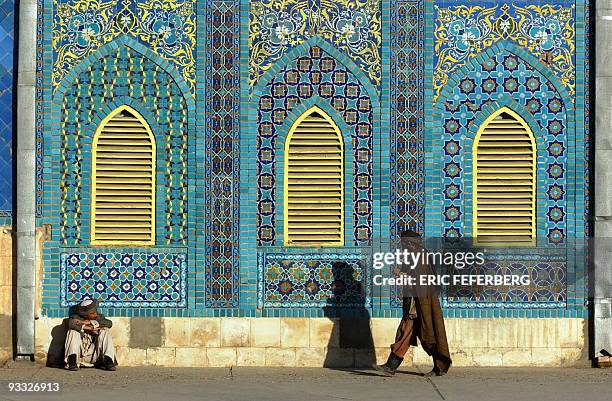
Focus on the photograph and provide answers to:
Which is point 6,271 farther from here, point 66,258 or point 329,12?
point 329,12

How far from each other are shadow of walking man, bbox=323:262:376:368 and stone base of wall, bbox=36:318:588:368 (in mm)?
11

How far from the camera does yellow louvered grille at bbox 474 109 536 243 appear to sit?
42.5 feet

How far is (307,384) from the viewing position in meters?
11.8

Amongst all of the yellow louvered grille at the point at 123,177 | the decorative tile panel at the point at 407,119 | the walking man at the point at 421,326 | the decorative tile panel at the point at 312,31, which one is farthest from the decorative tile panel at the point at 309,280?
the decorative tile panel at the point at 312,31

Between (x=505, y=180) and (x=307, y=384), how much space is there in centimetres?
320

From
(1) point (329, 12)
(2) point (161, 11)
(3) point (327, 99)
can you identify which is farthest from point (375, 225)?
(2) point (161, 11)

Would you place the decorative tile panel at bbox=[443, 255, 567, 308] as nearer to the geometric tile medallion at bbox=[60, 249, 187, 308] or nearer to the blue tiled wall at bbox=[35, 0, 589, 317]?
the blue tiled wall at bbox=[35, 0, 589, 317]

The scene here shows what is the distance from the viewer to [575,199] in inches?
508

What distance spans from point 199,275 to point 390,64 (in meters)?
3.08

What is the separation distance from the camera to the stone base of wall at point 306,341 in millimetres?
12859

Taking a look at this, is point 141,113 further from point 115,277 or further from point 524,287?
point 524,287

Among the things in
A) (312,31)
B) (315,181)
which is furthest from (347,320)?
(312,31)

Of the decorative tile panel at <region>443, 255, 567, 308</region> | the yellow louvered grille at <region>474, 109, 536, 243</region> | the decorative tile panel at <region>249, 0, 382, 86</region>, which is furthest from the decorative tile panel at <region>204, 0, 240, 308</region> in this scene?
the yellow louvered grille at <region>474, 109, 536, 243</region>

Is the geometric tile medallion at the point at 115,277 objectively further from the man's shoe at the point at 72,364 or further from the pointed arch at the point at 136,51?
the pointed arch at the point at 136,51
